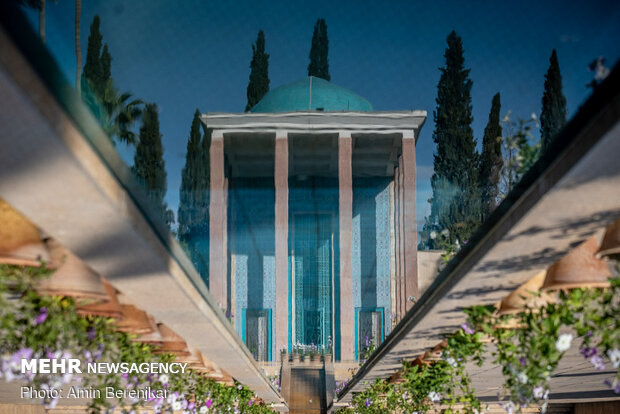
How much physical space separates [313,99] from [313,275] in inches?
220

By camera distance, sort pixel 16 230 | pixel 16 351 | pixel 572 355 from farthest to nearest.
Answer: pixel 572 355 → pixel 16 351 → pixel 16 230

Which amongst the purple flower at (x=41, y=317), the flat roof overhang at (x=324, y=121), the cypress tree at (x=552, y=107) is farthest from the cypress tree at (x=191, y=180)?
the flat roof overhang at (x=324, y=121)

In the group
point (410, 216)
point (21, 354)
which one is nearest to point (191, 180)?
point (21, 354)

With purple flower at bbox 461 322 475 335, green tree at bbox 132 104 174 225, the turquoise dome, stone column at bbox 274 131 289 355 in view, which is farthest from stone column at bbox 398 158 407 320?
green tree at bbox 132 104 174 225

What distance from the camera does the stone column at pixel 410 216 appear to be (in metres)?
15.4

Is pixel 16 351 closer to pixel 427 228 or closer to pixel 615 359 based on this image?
pixel 615 359

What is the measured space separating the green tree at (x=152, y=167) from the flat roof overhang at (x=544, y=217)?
3.62ft

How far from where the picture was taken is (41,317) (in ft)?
7.48

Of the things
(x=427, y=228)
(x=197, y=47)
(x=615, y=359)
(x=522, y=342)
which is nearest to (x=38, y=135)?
(x=615, y=359)

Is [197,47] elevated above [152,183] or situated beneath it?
elevated above

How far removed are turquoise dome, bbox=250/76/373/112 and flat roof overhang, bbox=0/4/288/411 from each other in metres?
13.7

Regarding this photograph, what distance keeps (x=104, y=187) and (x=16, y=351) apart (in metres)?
1.11

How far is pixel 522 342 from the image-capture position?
2.72m

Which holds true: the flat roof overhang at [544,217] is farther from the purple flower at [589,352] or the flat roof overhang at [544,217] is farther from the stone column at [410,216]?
the stone column at [410,216]
